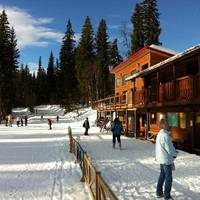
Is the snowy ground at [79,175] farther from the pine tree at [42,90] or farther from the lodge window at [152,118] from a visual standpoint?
the pine tree at [42,90]

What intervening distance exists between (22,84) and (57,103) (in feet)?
45.0

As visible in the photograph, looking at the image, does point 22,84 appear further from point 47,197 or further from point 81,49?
point 47,197

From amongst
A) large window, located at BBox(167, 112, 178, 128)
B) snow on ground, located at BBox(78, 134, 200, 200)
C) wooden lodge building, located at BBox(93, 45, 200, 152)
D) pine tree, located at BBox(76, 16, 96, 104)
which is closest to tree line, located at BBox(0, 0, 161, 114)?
pine tree, located at BBox(76, 16, 96, 104)

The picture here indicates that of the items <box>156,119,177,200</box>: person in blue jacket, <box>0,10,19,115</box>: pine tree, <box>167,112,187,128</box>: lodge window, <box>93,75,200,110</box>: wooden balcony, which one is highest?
<box>0,10,19,115</box>: pine tree

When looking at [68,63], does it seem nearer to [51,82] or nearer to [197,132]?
[51,82]

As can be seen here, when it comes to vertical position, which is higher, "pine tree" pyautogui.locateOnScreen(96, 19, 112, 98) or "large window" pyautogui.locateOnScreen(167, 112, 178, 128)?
"pine tree" pyautogui.locateOnScreen(96, 19, 112, 98)

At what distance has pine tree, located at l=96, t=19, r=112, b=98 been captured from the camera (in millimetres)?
66625

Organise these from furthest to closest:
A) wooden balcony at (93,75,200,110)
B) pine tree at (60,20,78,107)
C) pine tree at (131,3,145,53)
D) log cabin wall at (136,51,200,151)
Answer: pine tree at (60,20,78,107)
pine tree at (131,3,145,53)
log cabin wall at (136,51,200,151)
wooden balcony at (93,75,200,110)

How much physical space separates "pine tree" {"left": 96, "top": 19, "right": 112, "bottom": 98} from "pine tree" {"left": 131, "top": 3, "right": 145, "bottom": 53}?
1011 cm

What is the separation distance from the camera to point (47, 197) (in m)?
8.95

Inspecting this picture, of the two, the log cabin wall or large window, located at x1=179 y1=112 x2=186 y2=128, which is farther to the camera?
large window, located at x1=179 y1=112 x2=186 y2=128

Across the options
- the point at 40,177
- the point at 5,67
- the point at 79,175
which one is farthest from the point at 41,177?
the point at 5,67

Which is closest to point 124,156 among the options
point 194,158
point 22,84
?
point 194,158

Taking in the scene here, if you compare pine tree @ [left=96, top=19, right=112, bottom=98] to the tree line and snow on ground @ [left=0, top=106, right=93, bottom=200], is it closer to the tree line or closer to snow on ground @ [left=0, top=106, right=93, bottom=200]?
the tree line
